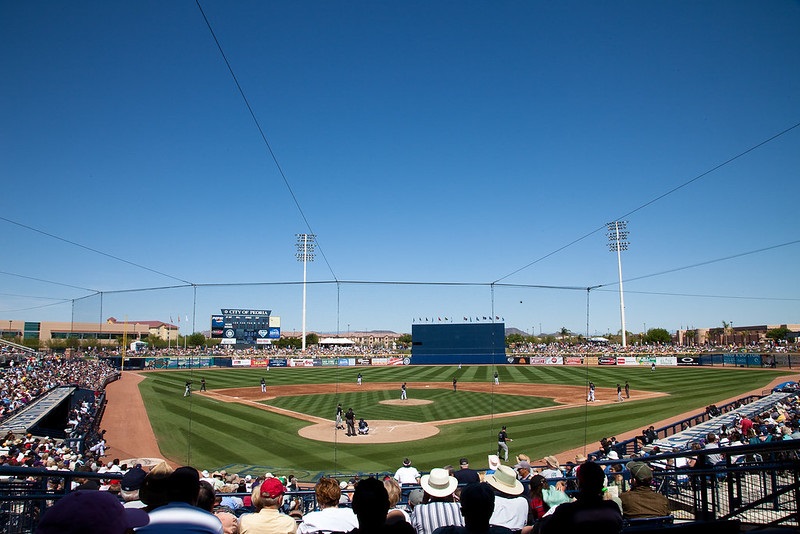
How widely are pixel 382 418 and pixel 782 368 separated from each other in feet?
156

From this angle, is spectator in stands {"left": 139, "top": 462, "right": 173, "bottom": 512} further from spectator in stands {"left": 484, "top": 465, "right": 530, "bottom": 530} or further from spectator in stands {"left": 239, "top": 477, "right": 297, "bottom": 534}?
spectator in stands {"left": 484, "top": 465, "right": 530, "bottom": 530}

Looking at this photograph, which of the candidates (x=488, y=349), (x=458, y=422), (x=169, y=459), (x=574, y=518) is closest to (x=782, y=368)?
(x=458, y=422)

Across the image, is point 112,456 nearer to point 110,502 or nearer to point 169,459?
point 169,459

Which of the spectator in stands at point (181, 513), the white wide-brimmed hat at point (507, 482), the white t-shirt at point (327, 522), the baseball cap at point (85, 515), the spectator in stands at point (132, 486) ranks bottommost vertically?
the spectator in stands at point (132, 486)

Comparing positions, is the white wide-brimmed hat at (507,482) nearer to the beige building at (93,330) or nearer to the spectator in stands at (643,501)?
the spectator in stands at (643,501)

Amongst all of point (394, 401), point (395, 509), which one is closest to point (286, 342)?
point (394, 401)

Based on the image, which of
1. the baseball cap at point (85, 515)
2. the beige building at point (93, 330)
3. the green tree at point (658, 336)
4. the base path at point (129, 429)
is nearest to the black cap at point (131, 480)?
the baseball cap at point (85, 515)

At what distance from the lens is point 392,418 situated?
26.7 meters

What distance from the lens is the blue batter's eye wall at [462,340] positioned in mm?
17703

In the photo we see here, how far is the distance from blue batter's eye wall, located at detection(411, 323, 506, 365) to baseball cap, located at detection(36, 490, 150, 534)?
14922 mm

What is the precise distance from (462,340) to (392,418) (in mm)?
9828

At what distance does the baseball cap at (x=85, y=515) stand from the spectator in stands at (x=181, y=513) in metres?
0.56

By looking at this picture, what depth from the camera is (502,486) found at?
4.91 meters

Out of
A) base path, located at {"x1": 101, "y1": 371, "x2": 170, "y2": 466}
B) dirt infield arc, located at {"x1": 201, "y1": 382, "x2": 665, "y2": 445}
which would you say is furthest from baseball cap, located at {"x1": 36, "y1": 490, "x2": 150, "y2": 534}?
dirt infield arc, located at {"x1": 201, "y1": 382, "x2": 665, "y2": 445}
